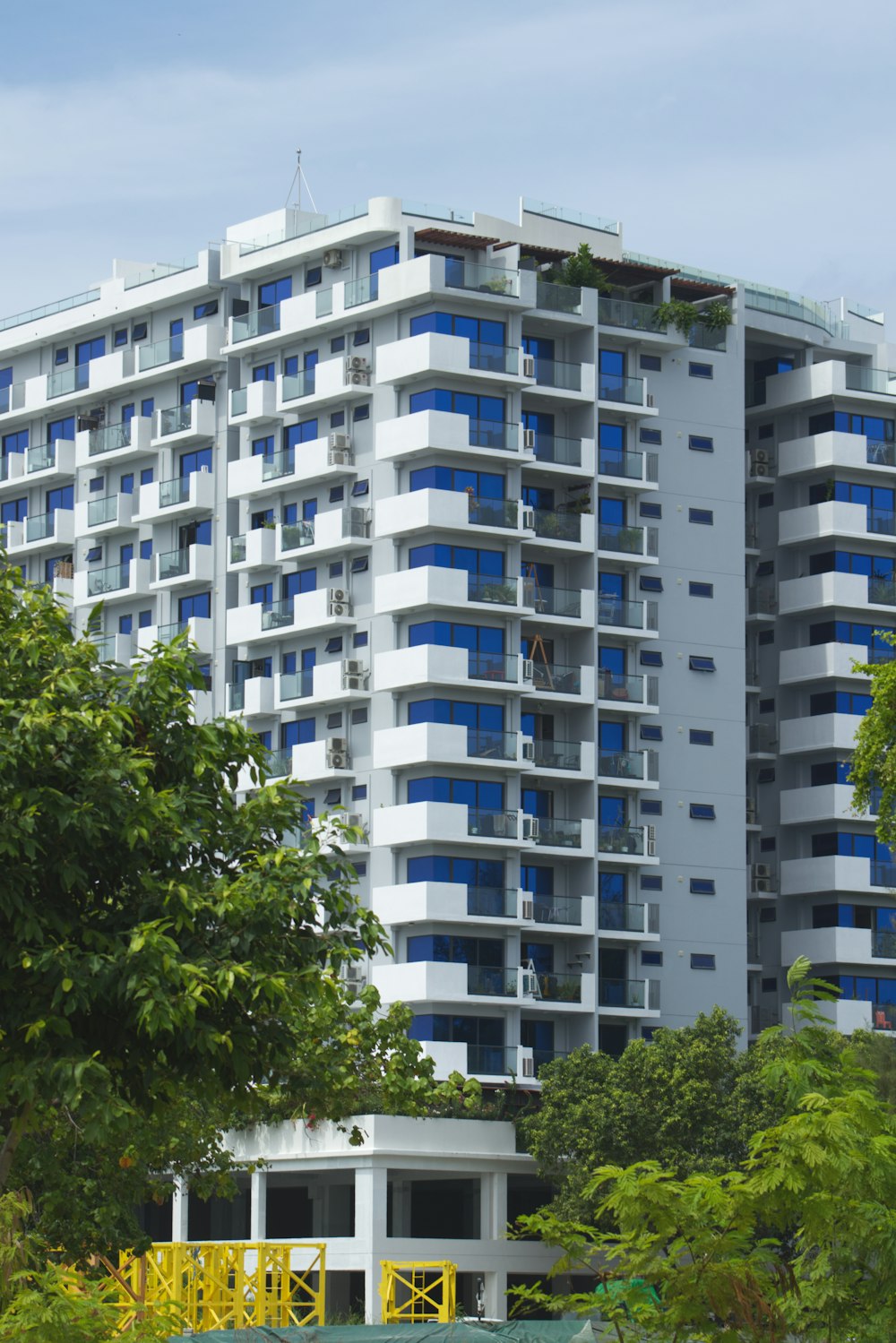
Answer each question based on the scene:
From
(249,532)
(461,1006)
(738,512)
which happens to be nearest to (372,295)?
(249,532)

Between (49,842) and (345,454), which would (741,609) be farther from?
(49,842)

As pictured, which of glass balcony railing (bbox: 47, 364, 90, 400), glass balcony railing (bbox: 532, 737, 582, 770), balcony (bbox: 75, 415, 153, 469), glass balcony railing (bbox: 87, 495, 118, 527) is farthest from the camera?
glass balcony railing (bbox: 47, 364, 90, 400)

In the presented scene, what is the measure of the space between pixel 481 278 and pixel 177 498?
14.5 m

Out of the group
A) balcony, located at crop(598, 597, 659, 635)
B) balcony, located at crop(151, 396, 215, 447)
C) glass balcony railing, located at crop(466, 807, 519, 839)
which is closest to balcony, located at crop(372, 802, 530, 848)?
glass balcony railing, located at crop(466, 807, 519, 839)

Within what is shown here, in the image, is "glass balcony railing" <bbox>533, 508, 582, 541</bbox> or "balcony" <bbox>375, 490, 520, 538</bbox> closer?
"balcony" <bbox>375, 490, 520, 538</bbox>

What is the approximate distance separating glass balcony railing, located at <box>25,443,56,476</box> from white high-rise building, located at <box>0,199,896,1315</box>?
59 cm

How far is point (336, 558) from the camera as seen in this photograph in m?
80.6

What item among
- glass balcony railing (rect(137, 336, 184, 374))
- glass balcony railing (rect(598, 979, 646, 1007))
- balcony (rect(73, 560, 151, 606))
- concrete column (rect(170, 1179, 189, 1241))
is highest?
glass balcony railing (rect(137, 336, 184, 374))

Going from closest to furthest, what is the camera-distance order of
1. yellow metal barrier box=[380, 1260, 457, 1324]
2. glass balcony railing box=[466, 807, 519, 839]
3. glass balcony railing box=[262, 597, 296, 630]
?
yellow metal barrier box=[380, 1260, 457, 1324], glass balcony railing box=[466, 807, 519, 839], glass balcony railing box=[262, 597, 296, 630]

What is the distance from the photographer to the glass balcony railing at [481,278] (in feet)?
257

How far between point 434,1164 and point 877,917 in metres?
20.9

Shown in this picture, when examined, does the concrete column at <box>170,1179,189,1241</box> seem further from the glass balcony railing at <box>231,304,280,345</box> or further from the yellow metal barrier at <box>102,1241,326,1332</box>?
the glass balcony railing at <box>231,304,280,345</box>

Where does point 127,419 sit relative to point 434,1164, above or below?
above

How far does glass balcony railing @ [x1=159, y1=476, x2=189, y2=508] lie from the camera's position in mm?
86312
